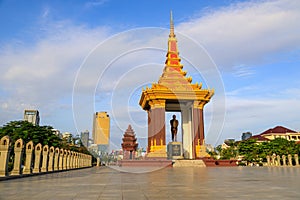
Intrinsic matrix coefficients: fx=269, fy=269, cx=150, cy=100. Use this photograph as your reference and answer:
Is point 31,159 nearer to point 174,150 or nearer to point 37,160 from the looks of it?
point 37,160

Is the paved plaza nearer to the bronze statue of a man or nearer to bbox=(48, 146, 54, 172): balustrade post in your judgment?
bbox=(48, 146, 54, 172): balustrade post

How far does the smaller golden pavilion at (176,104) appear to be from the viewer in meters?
36.1

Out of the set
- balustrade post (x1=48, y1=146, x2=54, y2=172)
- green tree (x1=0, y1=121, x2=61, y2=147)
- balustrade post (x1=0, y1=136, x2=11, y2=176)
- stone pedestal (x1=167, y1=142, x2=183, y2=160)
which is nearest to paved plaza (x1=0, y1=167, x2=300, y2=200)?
balustrade post (x1=0, y1=136, x2=11, y2=176)

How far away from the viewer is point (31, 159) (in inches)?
682

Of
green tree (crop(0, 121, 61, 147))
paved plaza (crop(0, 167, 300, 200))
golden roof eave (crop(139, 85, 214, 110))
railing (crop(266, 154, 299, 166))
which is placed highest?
golden roof eave (crop(139, 85, 214, 110))

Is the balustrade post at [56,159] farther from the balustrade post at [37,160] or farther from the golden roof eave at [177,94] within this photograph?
the golden roof eave at [177,94]

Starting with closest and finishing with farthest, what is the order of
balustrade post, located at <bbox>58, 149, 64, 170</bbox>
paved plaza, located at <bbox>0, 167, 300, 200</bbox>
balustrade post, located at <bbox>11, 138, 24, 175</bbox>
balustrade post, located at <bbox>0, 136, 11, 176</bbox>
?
paved plaza, located at <bbox>0, 167, 300, 200</bbox> → balustrade post, located at <bbox>0, 136, 11, 176</bbox> → balustrade post, located at <bbox>11, 138, 24, 175</bbox> → balustrade post, located at <bbox>58, 149, 64, 170</bbox>

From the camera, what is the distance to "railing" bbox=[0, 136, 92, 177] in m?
13.8

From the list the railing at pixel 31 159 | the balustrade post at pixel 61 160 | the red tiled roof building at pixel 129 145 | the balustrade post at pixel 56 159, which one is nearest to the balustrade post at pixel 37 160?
the railing at pixel 31 159

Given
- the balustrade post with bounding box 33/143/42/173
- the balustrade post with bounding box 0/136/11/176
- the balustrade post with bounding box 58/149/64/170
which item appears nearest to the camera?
the balustrade post with bounding box 0/136/11/176

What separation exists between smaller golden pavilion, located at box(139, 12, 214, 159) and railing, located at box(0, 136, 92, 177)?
11017 millimetres

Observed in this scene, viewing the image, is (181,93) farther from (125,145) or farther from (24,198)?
(24,198)

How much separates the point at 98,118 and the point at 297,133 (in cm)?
8467

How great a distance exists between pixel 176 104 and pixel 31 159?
87.0 ft
